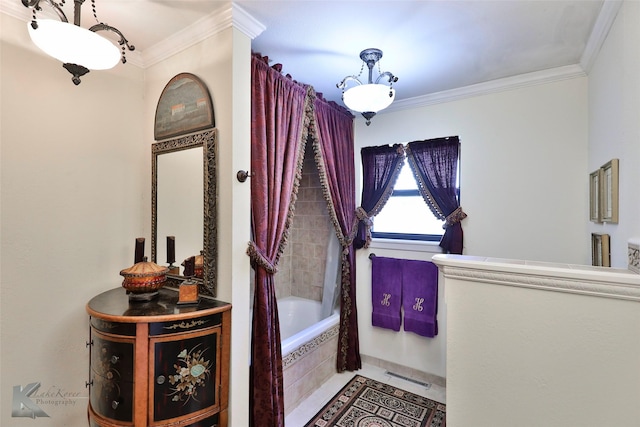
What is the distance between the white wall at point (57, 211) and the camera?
1.62 m

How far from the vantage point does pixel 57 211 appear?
1.79 meters

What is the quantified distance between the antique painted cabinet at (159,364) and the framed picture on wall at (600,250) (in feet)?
7.47

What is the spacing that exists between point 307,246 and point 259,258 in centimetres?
168

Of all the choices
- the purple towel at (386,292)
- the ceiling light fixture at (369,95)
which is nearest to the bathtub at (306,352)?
the purple towel at (386,292)

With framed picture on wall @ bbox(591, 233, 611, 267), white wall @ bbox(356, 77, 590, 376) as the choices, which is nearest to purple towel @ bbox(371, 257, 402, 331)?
white wall @ bbox(356, 77, 590, 376)

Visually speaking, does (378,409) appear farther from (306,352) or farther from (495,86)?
(495,86)

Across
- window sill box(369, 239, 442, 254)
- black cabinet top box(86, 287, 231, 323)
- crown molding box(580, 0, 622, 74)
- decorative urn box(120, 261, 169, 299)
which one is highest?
crown molding box(580, 0, 622, 74)

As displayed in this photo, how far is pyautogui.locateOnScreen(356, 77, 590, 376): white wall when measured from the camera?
2.22 m

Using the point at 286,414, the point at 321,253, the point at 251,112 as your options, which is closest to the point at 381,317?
the point at 321,253

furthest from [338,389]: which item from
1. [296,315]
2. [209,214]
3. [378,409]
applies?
[209,214]

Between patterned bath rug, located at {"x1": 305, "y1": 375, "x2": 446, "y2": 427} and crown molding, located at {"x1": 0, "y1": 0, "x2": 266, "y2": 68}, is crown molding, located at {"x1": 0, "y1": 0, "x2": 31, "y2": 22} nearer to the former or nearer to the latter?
crown molding, located at {"x1": 0, "y1": 0, "x2": 266, "y2": 68}

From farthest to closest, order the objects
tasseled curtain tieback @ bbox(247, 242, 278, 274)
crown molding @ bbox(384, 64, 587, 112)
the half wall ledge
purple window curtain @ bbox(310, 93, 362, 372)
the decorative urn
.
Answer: purple window curtain @ bbox(310, 93, 362, 372) → crown molding @ bbox(384, 64, 587, 112) → tasseled curtain tieback @ bbox(247, 242, 278, 274) → the decorative urn → the half wall ledge

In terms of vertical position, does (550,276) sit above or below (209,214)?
below

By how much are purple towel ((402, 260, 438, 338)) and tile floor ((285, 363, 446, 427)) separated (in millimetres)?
478
